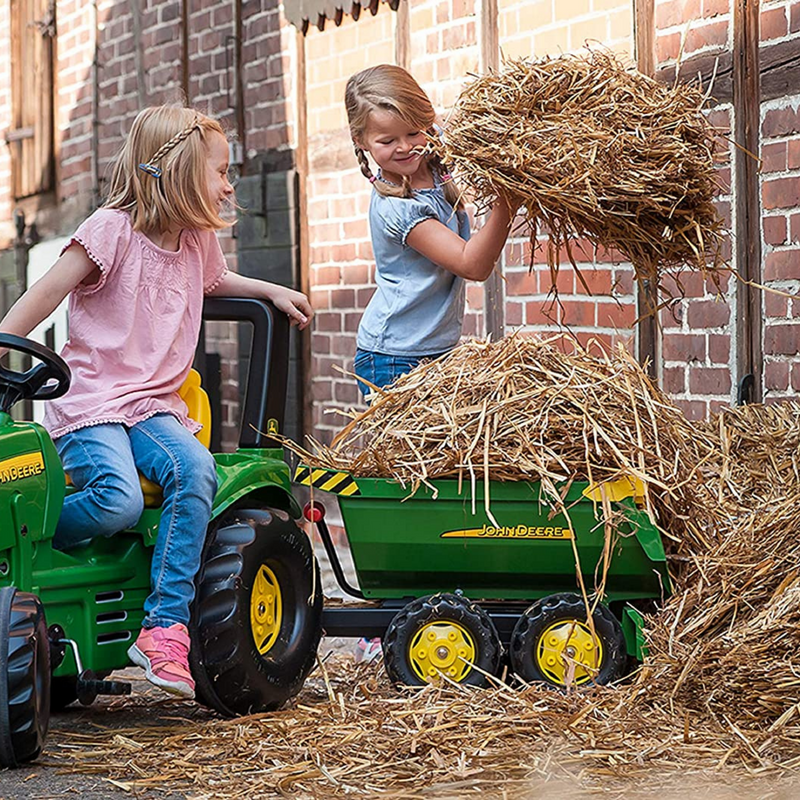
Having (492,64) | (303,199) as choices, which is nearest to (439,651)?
(492,64)

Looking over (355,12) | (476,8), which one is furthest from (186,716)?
(355,12)

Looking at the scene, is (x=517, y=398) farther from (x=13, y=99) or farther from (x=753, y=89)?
(x=13, y=99)

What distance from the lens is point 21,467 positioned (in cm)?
377

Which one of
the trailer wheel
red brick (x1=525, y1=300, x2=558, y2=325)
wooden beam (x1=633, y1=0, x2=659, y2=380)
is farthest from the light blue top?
red brick (x1=525, y1=300, x2=558, y2=325)

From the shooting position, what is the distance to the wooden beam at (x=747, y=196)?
4.98 metres

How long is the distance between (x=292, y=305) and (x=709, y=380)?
154 cm

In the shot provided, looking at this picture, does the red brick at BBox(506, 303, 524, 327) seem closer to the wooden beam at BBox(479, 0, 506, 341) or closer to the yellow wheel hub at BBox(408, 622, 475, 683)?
the wooden beam at BBox(479, 0, 506, 341)

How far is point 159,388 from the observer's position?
171 inches

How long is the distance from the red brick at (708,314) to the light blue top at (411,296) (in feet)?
2.96

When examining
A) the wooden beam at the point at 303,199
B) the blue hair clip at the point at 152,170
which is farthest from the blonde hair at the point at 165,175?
the wooden beam at the point at 303,199

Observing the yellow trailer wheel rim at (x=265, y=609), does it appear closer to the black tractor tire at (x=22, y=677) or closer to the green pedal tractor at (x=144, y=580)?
the green pedal tractor at (x=144, y=580)

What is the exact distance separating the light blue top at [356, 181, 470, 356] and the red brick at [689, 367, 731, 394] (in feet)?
3.07

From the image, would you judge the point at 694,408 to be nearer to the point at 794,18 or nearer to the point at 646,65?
the point at 646,65

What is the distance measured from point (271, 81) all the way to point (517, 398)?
4552 mm
